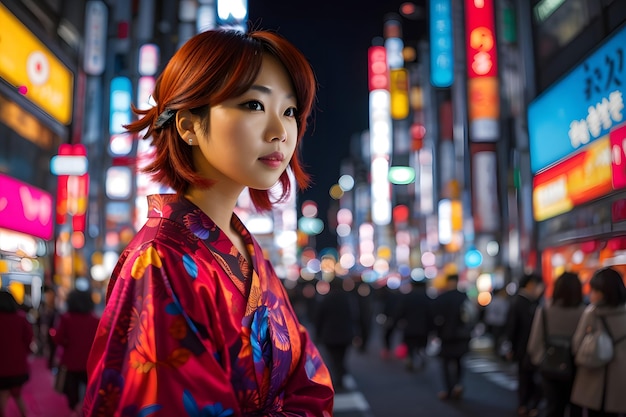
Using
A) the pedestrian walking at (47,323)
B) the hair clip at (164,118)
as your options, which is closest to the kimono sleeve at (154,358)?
the hair clip at (164,118)

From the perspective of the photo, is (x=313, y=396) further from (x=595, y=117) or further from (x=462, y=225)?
(x=462, y=225)

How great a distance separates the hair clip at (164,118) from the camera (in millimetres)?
1699

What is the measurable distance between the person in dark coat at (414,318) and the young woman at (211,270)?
8.79 m

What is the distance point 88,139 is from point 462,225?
581 inches

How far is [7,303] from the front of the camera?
421 centimetres

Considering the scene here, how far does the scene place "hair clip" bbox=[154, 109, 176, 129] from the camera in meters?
1.70

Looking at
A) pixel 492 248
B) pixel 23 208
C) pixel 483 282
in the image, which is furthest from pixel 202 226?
pixel 492 248

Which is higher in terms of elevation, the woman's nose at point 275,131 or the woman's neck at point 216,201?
the woman's nose at point 275,131

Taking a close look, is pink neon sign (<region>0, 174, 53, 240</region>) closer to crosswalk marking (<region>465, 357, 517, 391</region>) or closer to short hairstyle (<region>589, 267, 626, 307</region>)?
short hairstyle (<region>589, 267, 626, 307</region>)

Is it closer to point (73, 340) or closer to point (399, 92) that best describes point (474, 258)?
point (399, 92)

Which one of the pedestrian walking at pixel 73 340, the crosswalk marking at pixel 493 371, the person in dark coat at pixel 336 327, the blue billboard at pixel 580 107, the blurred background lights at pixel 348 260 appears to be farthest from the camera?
the blurred background lights at pixel 348 260

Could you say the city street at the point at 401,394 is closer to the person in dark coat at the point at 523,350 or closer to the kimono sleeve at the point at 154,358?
the person in dark coat at the point at 523,350

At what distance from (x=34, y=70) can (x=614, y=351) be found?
5.58m

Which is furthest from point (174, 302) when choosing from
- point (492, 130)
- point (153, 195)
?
point (492, 130)
